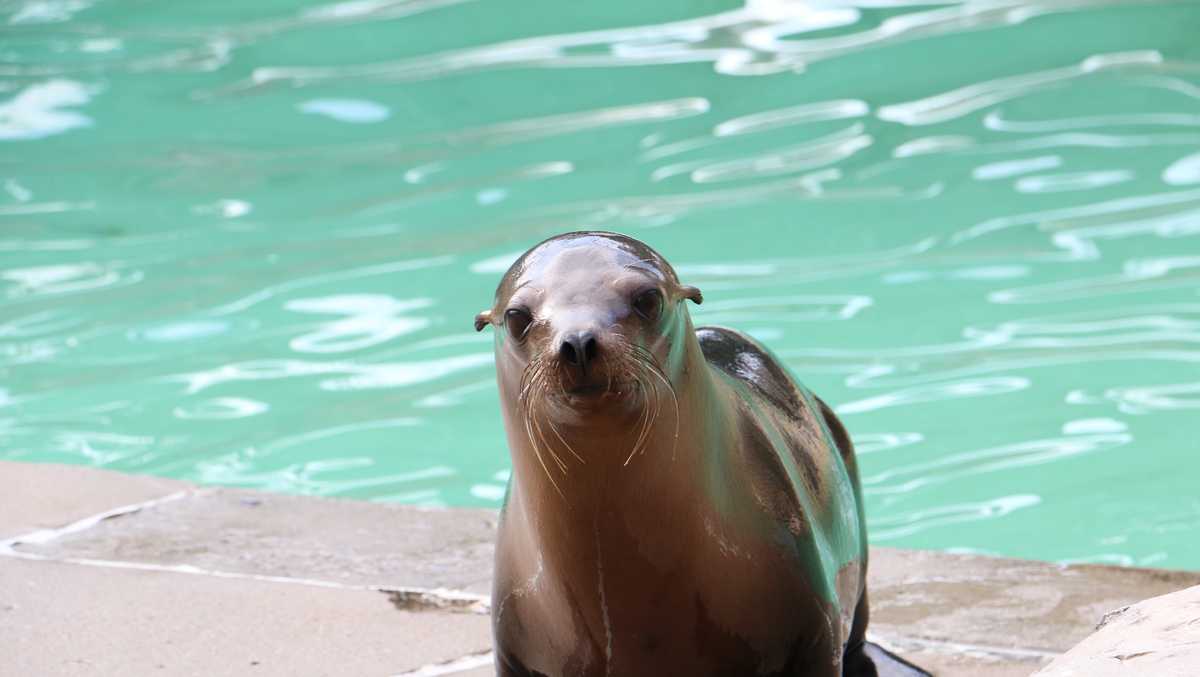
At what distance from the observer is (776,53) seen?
10242 millimetres

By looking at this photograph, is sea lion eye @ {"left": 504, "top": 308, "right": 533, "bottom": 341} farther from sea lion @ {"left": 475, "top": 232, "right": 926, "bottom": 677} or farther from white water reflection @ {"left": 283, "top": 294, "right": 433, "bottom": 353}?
white water reflection @ {"left": 283, "top": 294, "right": 433, "bottom": 353}

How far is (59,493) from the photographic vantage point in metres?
4.38

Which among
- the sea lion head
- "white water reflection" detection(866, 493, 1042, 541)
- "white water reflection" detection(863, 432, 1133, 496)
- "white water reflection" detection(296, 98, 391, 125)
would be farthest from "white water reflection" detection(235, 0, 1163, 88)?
the sea lion head

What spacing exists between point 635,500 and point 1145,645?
0.68m

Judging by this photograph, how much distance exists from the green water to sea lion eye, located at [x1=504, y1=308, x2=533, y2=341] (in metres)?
3.51

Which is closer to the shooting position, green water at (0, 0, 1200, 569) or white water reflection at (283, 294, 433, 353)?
green water at (0, 0, 1200, 569)

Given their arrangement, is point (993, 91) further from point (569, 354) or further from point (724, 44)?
point (569, 354)

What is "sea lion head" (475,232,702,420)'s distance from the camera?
2117 millimetres

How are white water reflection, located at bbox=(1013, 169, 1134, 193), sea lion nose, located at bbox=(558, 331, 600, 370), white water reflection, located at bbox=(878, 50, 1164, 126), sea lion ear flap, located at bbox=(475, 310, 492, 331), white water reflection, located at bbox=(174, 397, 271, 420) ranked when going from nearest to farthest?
sea lion nose, located at bbox=(558, 331, 600, 370) < sea lion ear flap, located at bbox=(475, 310, 492, 331) < white water reflection, located at bbox=(174, 397, 271, 420) < white water reflection, located at bbox=(1013, 169, 1134, 193) < white water reflection, located at bbox=(878, 50, 1164, 126)

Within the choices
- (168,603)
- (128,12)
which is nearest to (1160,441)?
(168,603)

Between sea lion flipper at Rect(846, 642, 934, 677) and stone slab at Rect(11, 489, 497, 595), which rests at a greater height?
sea lion flipper at Rect(846, 642, 934, 677)

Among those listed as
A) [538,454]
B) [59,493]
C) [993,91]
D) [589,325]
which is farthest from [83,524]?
[993,91]

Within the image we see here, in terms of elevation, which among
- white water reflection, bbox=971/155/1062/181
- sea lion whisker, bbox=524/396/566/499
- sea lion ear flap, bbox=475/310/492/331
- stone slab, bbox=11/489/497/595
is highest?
sea lion ear flap, bbox=475/310/492/331

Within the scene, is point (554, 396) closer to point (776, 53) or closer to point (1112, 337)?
point (1112, 337)
